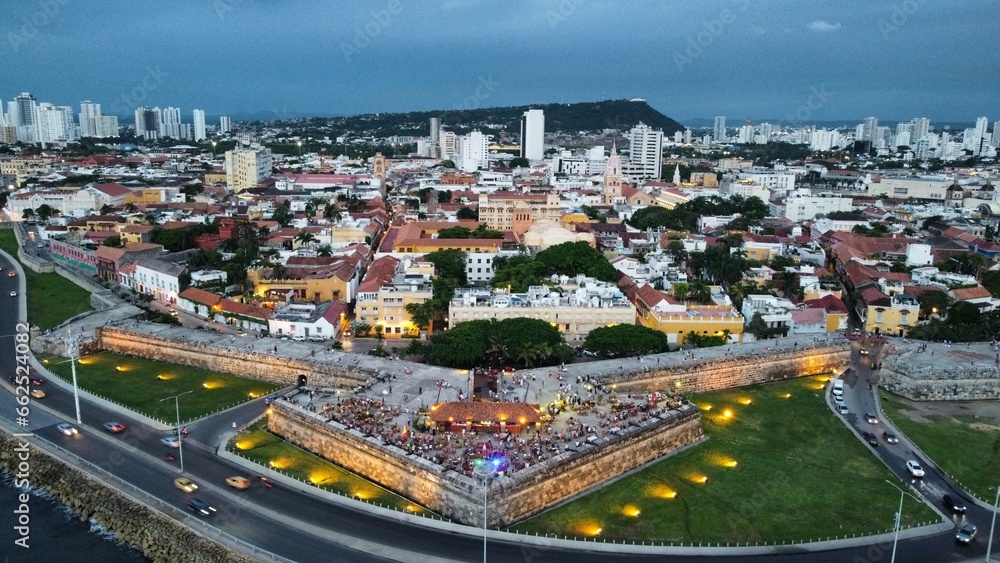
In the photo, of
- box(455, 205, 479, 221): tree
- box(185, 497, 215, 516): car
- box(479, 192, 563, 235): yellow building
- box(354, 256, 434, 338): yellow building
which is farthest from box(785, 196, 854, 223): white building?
box(185, 497, 215, 516): car

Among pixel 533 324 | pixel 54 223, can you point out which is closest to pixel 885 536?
pixel 533 324

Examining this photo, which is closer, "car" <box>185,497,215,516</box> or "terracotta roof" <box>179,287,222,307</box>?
"car" <box>185,497,215,516</box>

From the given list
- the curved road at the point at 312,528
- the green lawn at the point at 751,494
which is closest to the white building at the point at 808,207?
the green lawn at the point at 751,494

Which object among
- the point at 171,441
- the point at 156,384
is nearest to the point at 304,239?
the point at 156,384

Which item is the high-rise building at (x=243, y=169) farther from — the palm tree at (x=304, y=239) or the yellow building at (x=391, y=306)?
the yellow building at (x=391, y=306)

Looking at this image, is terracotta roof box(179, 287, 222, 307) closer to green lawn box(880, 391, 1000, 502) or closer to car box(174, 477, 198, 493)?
car box(174, 477, 198, 493)

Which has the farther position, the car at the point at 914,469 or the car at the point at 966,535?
the car at the point at 914,469

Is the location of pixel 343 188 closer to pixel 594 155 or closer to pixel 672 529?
pixel 594 155
